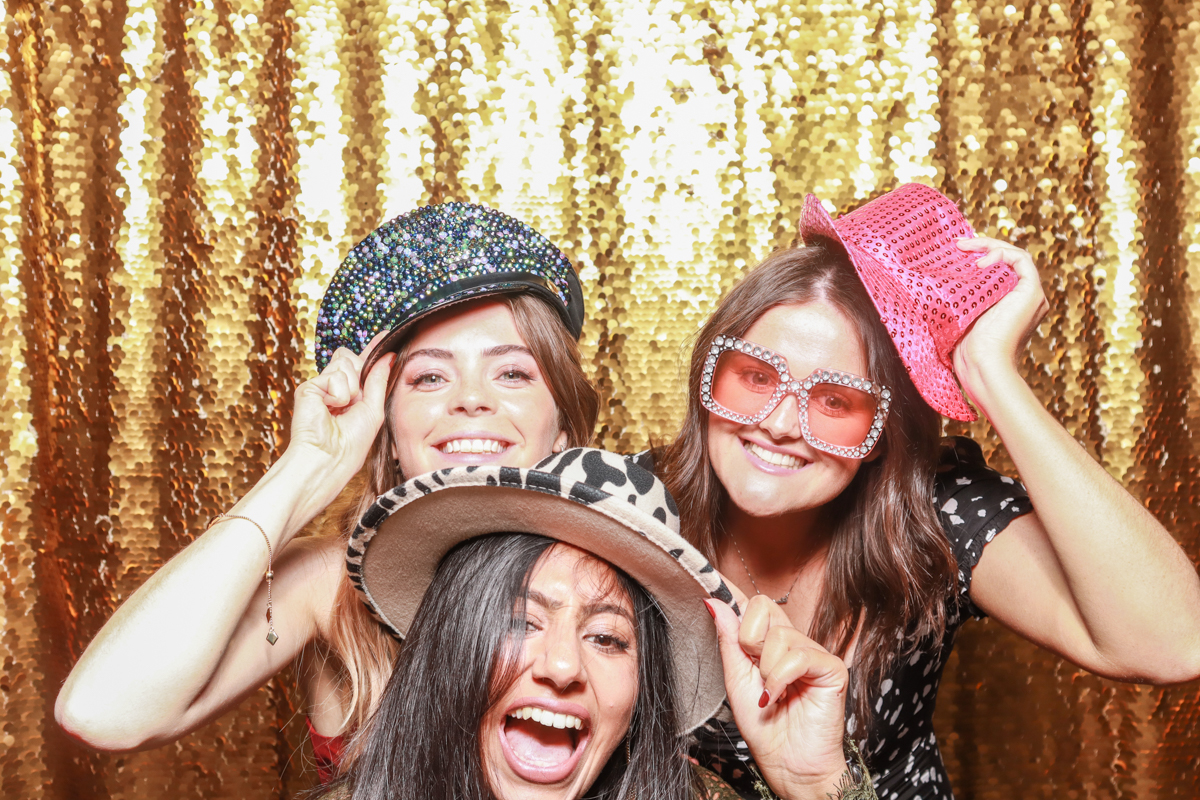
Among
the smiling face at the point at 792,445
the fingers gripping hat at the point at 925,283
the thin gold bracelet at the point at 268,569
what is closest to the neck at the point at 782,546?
the smiling face at the point at 792,445

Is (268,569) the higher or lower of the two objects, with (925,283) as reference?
lower

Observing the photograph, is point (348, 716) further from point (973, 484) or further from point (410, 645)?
point (973, 484)

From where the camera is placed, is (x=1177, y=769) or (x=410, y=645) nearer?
(x=410, y=645)

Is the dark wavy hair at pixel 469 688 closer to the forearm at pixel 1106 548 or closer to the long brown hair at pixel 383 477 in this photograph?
the long brown hair at pixel 383 477

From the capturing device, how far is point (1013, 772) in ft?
8.31

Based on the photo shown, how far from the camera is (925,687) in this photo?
1879 millimetres

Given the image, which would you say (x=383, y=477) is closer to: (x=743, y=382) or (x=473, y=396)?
(x=473, y=396)

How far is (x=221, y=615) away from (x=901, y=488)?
118 cm

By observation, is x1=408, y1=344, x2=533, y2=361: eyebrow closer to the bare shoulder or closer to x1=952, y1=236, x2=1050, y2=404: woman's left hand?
the bare shoulder

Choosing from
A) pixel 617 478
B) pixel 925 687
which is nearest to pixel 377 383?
pixel 617 478

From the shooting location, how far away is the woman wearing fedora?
1244 mm

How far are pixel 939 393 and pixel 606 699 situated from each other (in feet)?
2.34

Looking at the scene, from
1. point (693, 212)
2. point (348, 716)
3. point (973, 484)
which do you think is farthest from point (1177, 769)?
point (348, 716)

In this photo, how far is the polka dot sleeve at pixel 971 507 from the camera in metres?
1.70
